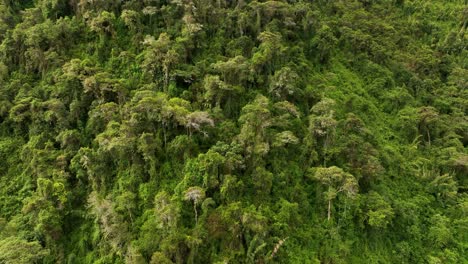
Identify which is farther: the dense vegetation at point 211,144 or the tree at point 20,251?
the dense vegetation at point 211,144

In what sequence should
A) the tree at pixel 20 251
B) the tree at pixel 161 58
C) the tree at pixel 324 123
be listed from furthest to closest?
the tree at pixel 161 58 < the tree at pixel 324 123 < the tree at pixel 20 251

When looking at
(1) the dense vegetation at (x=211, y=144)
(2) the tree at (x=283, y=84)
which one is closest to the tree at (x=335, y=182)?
(1) the dense vegetation at (x=211, y=144)

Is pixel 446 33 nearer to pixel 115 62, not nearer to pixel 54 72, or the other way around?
pixel 115 62

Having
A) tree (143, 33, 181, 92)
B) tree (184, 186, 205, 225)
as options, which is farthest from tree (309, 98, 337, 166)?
tree (143, 33, 181, 92)

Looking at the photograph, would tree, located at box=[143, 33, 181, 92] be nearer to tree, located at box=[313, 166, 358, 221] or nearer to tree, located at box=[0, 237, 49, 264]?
tree, located at box=[313, 166, 358, 221]

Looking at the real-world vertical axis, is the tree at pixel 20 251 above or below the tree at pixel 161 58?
below

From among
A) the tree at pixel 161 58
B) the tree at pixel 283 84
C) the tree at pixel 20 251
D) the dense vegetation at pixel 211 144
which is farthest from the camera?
the tree at pixel 283 84

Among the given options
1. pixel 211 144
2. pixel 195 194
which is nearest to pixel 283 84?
pixel 211 144

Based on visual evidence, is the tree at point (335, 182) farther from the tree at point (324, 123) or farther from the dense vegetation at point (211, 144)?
the tree at point (324, 123)

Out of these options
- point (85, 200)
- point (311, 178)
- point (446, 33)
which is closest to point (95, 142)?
point (85, 200)
